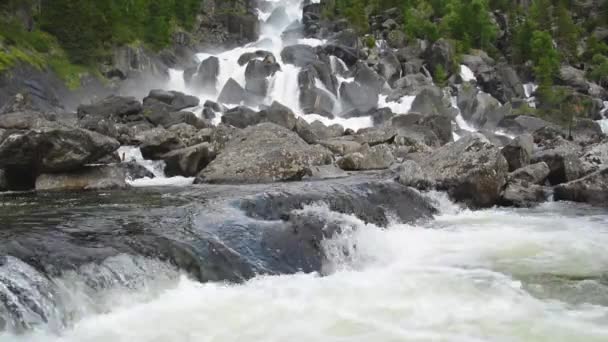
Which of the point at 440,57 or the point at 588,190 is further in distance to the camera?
the point at 440,57

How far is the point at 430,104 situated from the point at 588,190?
32.8 m

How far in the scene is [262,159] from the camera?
2108cm

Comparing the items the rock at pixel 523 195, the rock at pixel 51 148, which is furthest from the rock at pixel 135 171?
the rock at pixel 523 195

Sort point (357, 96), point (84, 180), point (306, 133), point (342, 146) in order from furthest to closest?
point (357, 96), point (306, 133), point (342, 146), point (84, 180)

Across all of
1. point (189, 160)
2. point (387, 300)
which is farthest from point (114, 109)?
point (387, 300)

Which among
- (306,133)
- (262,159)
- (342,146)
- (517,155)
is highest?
(306,133)

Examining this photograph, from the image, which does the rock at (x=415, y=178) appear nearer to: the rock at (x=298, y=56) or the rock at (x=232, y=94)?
the rock at (x=232, y=94)

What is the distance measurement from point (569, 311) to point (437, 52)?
62483 millimetres

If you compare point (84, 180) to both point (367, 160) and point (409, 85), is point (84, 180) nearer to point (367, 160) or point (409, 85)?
point (367, 160)

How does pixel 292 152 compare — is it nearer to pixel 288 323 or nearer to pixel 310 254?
pixel 310 254

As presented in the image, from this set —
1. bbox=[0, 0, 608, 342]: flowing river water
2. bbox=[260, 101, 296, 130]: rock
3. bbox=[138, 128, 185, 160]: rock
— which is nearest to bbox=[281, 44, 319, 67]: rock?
bbox=[260, 101, 296, 130]: rock

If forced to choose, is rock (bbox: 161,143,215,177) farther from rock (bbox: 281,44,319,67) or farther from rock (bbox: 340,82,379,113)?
rock (bbox: 281,44,319,67)

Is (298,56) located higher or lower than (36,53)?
higher

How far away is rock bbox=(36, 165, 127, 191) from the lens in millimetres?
18938
